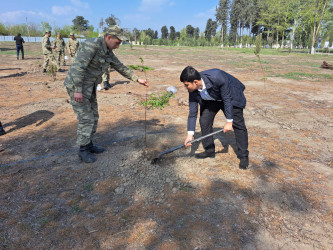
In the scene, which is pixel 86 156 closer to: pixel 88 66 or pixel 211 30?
pixel 88 66

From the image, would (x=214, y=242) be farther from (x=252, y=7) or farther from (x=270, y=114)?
(x=252, y=7)

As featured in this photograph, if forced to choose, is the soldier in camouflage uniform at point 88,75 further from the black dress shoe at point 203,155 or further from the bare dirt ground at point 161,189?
the black dress shoe at point 203,155

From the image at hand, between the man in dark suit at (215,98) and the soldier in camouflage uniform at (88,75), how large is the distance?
3.53 feet

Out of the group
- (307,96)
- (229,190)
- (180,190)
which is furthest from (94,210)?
(307,96)

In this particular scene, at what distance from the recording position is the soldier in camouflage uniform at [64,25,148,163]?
2.70m

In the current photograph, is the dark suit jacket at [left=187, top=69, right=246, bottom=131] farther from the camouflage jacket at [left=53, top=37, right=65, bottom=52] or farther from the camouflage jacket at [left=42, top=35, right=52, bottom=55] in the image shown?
the camouflage jacket at [left=53, top=37, right=65, bottom=52]

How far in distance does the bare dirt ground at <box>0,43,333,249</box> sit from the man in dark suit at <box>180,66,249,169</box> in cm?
49

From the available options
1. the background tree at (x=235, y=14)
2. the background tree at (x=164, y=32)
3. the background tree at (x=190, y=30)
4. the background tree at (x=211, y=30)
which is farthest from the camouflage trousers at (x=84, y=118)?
the background tree at (x=190, y=30)

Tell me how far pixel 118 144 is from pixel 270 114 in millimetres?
3821

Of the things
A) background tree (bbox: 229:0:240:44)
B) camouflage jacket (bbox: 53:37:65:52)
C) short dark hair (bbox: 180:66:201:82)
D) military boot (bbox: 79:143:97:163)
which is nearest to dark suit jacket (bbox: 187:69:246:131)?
short dark hair (bbox: 180:66:201:82)

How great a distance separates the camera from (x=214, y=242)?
1.91 metres

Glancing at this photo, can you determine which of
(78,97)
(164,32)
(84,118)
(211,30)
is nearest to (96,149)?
(84,118)

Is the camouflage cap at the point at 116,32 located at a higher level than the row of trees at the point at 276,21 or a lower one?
lower

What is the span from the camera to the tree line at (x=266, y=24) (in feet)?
116
